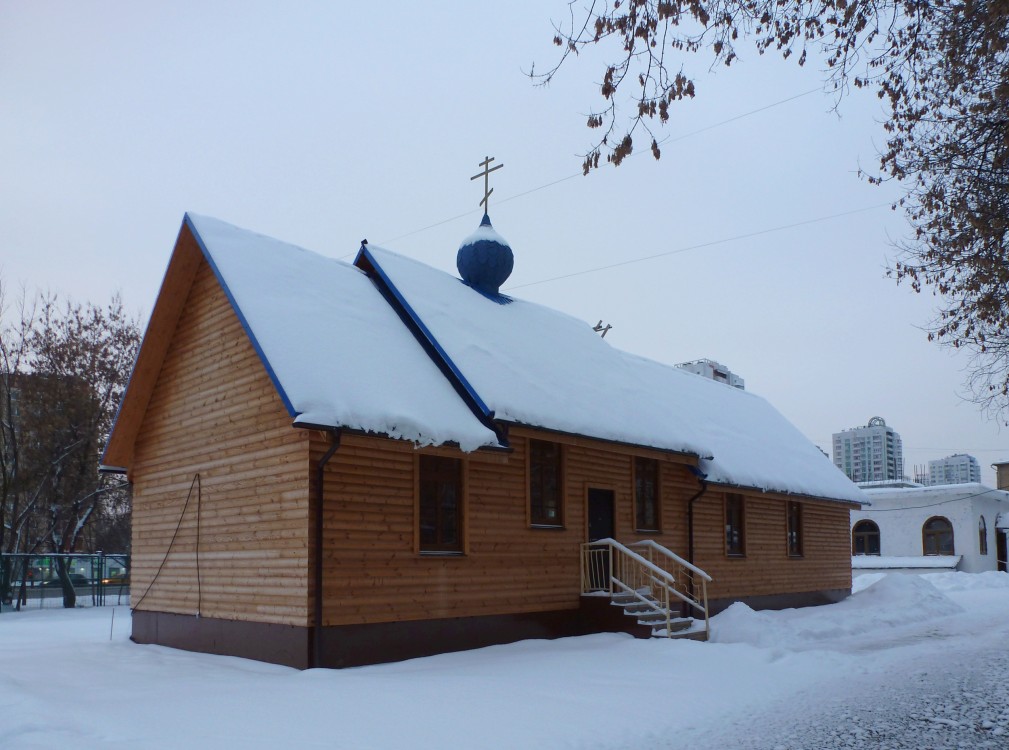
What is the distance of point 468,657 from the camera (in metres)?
12.4

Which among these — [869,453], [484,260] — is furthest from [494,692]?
[869,453]

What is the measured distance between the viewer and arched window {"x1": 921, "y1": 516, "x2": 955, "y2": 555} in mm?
38938

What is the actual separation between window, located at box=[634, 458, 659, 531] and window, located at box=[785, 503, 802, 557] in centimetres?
679

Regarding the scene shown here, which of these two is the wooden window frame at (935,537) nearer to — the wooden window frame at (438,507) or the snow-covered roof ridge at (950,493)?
the snow-covered roof ridge at (950,493)

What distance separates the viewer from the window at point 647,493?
17.5 m

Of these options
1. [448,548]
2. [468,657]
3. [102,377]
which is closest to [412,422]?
[448,548]

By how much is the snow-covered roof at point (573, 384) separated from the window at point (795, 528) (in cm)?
75

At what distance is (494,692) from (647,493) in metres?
8.57

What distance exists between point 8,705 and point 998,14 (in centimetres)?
1072

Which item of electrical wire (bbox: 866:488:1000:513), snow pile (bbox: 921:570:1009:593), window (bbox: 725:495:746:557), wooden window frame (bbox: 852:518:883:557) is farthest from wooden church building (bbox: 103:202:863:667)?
wooden window frame (bbox: 852:518:883:557)

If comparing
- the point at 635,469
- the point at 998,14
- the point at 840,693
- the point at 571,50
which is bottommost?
the point at 840,693

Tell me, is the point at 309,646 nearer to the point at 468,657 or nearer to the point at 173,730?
the point at 468,657

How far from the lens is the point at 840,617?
18.8 meters

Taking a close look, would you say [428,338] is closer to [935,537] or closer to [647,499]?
[647,499]
